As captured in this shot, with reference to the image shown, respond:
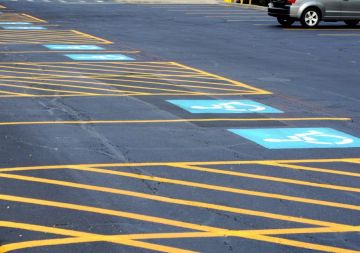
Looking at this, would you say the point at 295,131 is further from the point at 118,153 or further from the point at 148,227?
the point at 148,227

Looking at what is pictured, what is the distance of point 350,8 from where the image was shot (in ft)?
110

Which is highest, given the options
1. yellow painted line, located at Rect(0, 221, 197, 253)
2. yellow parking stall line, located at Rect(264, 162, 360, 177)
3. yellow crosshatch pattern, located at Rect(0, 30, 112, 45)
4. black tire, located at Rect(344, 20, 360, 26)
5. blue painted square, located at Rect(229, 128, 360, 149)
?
yellow painted line, located at Rect(0, 221, 197, 253)

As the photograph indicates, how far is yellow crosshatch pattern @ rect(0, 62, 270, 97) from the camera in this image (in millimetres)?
16844

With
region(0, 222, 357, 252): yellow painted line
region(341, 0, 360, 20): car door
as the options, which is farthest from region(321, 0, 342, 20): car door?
region(0, 222, 357, 252): yellow painted line

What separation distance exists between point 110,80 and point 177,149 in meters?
6.87

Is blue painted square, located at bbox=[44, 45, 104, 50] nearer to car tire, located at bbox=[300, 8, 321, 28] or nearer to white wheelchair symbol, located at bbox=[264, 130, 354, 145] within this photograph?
car tire, located at bbox=[300, 8, 321, 28]

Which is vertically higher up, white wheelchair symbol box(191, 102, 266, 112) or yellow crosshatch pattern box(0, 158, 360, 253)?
yellow crosshatch pattern box(0, 158, 360, 253)

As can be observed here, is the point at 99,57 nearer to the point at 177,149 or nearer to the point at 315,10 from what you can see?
the point at 177,149

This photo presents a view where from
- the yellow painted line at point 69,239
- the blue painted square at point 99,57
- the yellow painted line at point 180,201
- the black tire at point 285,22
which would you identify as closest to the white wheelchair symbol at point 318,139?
the yellow painted line at point 180,201

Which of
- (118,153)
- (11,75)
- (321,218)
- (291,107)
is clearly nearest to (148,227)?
(321,218)

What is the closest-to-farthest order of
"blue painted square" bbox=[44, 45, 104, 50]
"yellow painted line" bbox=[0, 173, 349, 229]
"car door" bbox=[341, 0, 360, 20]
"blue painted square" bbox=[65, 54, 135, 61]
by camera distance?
"yellow painted line" bbox=[0, 173, 349, 229] → "blue painted square" bbox=[65, 54, 135, 61] → "blue painted square" bbox=[44, 45, 104, 50] → "car door" bbox=[341, 0, 360, 20]

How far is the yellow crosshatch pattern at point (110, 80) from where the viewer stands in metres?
16.8

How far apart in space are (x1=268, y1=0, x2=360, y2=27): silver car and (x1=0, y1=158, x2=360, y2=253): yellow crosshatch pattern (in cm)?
2208

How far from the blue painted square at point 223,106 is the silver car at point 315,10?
693 inches
